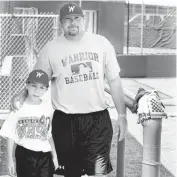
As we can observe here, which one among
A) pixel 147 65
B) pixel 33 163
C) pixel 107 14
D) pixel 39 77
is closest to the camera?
pixel 39 77

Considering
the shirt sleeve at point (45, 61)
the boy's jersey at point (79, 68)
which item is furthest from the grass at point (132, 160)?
the shirt sleeve at point (45, 61)

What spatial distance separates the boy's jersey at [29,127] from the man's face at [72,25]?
557 millimetres

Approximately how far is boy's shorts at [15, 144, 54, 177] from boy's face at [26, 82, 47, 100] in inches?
14.8

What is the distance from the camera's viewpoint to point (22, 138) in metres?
3.46

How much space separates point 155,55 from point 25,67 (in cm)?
513

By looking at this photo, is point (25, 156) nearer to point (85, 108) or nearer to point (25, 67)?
point (85, 108)

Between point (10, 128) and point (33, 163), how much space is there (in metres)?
0.29

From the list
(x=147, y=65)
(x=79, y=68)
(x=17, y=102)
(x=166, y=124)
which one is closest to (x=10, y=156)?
(x=17, y=102)

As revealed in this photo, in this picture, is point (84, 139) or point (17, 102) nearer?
point (17, 102)

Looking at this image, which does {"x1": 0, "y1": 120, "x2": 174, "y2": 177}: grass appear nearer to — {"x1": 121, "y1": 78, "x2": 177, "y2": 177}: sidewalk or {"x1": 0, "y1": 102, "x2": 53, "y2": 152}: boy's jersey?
{"x1": 121, "y1": 78, "x2": 177, "y2": 177}: sidewalk

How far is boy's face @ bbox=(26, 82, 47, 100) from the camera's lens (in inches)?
135

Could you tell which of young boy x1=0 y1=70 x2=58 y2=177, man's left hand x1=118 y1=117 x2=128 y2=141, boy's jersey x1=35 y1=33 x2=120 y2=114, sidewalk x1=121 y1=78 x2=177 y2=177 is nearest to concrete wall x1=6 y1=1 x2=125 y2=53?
sidewalk x1=121 y1=78 x2=177 y2=177

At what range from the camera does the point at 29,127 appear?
3.45 m

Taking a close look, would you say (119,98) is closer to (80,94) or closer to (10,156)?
(80,94)
